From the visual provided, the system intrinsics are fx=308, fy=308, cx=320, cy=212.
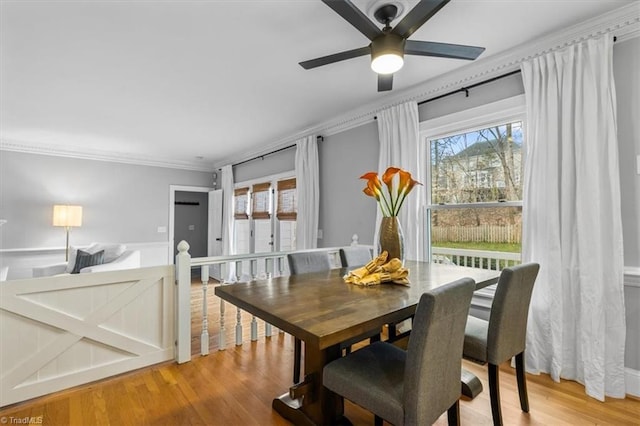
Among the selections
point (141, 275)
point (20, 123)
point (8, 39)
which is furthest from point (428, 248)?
point (20, 123)

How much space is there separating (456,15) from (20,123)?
5.21 m

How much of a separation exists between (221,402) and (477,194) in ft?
8.67

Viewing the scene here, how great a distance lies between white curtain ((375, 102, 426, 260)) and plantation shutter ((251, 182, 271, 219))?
2.71m

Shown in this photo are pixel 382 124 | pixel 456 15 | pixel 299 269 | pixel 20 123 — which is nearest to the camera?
pixel 456 15

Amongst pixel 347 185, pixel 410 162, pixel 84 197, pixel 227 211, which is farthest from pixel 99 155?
pixel 410 162

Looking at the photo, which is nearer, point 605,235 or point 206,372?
point 605,235

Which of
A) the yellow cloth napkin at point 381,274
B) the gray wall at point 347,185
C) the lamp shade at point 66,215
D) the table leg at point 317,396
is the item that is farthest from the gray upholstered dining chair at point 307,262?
the lamp shade at point 66,215

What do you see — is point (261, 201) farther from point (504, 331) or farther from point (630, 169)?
point (630, 169)

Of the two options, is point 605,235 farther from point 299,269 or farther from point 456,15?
point 299,269

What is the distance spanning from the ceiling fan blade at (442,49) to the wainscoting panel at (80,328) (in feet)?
7.99

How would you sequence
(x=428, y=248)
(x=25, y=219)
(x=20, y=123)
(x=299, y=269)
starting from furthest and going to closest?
(x=25, y=219) < (x=20, y=123) < (x=428, y=248) < (x=299, y=269)

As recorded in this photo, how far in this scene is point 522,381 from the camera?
1.80 meters

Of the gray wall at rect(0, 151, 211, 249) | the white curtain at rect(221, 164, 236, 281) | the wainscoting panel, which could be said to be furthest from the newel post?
the gray wall at rect(0, 151, 211, 249)

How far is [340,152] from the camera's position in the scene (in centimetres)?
405
